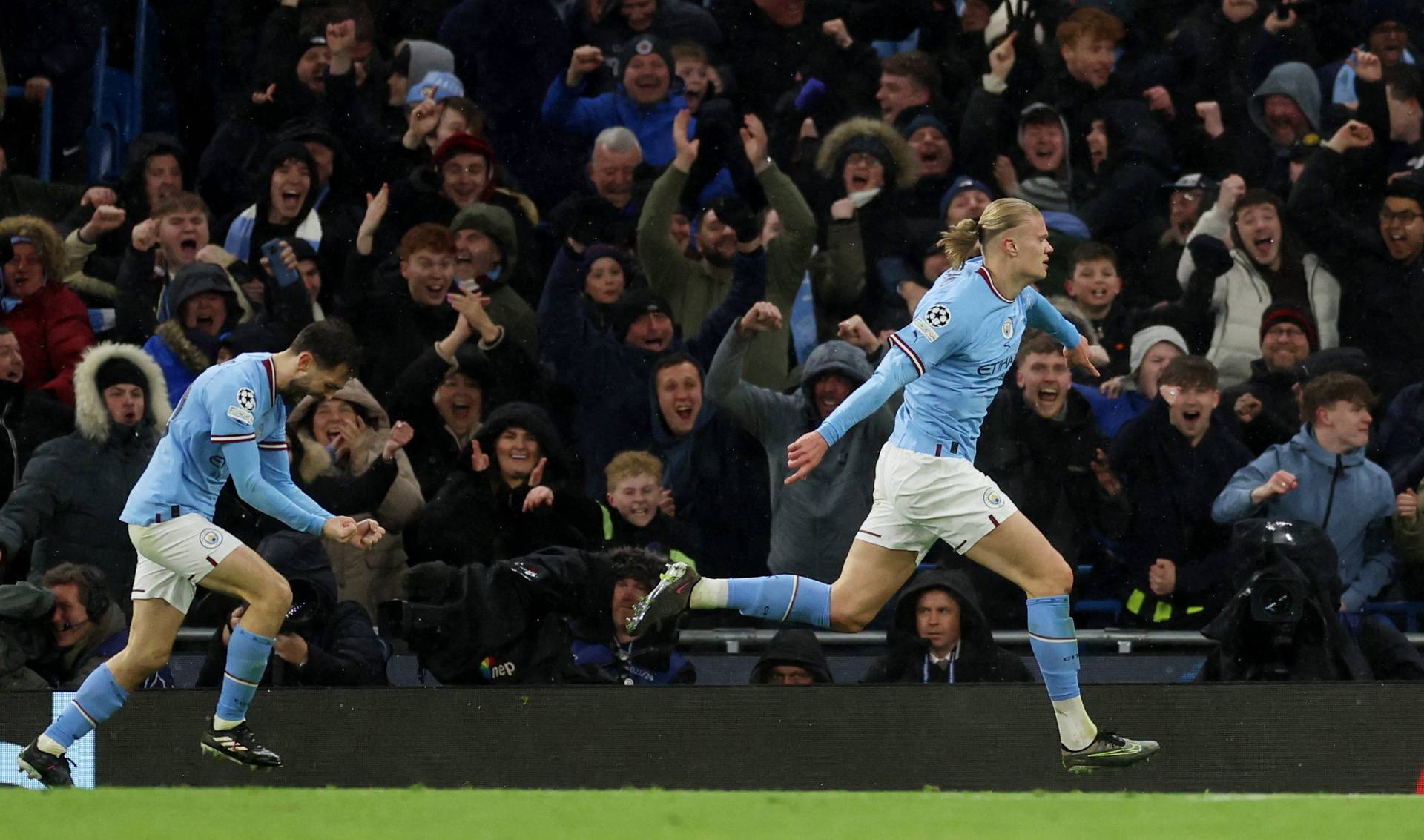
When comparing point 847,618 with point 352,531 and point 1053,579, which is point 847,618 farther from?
point 352,531

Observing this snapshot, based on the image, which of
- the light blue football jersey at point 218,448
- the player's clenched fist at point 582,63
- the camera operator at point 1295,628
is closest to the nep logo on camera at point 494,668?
the light blue football jersey at point 218,448

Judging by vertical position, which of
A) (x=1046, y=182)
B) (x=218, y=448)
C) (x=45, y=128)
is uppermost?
(x=45, y=128)

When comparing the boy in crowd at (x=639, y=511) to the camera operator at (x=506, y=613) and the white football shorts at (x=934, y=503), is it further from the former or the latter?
the white football shorts at (x=934, y=503)

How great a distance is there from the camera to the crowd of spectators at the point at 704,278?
313 inches

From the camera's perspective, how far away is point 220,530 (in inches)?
266

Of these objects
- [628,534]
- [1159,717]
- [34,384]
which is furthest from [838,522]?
[34,384]

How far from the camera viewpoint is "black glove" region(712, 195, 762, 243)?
883 centimetres

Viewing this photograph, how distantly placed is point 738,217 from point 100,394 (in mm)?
2922

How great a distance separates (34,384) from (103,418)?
1023mm

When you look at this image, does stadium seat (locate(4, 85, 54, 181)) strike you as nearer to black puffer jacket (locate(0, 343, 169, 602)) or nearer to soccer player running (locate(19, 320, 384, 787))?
black puffer jacket (locate(0, 343, 169, 602))

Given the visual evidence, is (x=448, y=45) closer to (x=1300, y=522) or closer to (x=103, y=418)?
(x=103, y=418)

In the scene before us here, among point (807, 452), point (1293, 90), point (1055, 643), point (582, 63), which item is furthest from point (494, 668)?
point (1293, 90)

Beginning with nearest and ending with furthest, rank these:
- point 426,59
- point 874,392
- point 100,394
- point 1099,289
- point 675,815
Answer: point 675,815
point 874,392
point 100,394
point 1099,289
point 426,59

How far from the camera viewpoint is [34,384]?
351 inches
